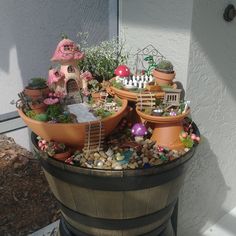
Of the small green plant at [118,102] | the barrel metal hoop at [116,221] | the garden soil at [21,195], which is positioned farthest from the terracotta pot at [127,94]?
the garden soil at [21,195]

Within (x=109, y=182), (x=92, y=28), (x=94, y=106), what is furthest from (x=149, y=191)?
(x=92, y=28)

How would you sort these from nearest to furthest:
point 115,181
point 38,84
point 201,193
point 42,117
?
point 115,181, point 42,117, point 38,84, point 201,193

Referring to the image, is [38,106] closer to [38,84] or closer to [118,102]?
→ [38,84]

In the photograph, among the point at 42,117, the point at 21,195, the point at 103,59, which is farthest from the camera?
the point at 21,195

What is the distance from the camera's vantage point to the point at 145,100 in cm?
105

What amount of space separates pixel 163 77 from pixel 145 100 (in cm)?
12

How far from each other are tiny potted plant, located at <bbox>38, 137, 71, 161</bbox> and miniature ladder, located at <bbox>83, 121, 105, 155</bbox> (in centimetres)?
6

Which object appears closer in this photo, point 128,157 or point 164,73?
point 128,157

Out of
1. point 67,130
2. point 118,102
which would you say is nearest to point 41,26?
point 118,102

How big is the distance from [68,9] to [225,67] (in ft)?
2.32

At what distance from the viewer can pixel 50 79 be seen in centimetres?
108

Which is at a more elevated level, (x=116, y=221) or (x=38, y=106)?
(x=38, y=106)

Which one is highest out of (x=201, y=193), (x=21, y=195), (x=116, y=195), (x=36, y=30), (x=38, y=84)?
(x=36, y=30)

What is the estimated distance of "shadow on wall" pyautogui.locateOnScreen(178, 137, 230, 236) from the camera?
140 centimetres
